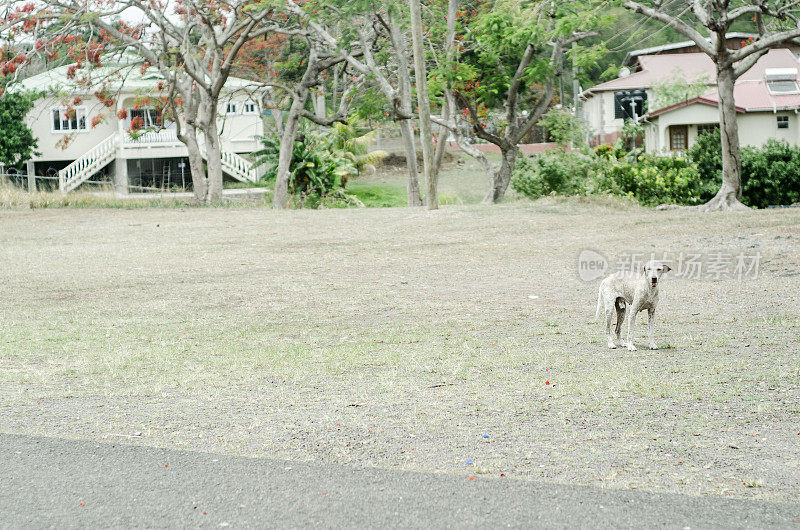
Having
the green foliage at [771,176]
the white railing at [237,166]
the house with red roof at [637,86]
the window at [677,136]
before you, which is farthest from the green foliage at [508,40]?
the white railing at [237,166]

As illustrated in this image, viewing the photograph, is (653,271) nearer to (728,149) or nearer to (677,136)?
(728,149)

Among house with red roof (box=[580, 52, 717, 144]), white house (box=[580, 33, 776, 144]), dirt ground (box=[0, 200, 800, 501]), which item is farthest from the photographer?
white house (box=[580, 33, 776, 144])

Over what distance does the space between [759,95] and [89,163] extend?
27.1 m

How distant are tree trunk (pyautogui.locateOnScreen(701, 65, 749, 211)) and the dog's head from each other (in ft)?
42.0

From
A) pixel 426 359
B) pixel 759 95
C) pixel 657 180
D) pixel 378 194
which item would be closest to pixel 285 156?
pixel 657 180

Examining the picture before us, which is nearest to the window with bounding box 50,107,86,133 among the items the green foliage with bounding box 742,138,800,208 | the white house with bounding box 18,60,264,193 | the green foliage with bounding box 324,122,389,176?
the white house with bounding box 18,60,264,193

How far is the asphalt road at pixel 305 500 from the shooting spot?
4270mm

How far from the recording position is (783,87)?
37.1m

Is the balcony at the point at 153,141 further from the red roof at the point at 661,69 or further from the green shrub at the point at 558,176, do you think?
the green shrub at the point at 558,176

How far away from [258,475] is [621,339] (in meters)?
4.08

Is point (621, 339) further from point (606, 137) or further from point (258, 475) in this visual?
point (606, 137)

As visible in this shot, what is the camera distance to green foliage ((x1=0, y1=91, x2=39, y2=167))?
3912 centimetres

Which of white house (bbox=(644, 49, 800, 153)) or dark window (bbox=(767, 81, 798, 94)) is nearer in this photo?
white house (bbox=(644, 49, 800, 153))

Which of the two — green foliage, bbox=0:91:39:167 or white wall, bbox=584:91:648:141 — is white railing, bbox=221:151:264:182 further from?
white wall, bbox=584:91:648:141
